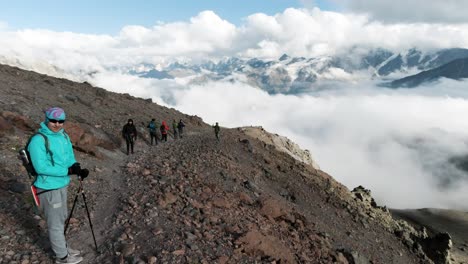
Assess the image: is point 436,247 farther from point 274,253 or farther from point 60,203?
point 60,203

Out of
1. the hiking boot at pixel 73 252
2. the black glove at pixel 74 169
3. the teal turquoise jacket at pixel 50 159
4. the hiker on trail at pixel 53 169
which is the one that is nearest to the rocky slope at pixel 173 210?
the hiking boot at pixel 73 252

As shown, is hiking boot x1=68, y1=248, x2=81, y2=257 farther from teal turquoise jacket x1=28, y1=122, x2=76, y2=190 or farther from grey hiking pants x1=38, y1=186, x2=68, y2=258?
teal turquoise jacket x1=28, y1=122, x2=76, y2=190

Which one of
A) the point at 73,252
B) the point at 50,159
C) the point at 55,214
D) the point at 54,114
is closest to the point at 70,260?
the point at 73,252

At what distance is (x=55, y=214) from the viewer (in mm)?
8688

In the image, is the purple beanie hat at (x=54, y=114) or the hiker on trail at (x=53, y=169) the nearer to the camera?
the hiker on trail at (x=53, y=169)

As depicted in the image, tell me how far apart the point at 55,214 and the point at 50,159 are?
1396mm

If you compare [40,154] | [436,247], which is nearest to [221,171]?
[40,154]

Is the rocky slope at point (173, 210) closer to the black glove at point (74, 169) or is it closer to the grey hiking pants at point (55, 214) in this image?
the grey hiking pants at point (55, 214)

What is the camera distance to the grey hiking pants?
856 centimetres

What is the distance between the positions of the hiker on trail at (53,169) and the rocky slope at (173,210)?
1141 mm

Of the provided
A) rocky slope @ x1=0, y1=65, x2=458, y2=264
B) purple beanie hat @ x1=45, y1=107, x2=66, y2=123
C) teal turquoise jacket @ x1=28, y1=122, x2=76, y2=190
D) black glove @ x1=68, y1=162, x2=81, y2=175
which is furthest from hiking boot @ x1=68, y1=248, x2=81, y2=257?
purple beanie hat @ x1=45, y1=107, x2=66, y2=123

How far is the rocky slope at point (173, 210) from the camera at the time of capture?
1055 centimetres

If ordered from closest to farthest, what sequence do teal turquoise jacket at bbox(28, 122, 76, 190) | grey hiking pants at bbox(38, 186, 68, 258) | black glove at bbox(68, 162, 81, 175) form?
teal turquoise jacket at bbox(28, 122, 76, 190), grey hiking pants at bbox(38, 186, 68, 258), black glove at bbox(68, 162, 81, 175)

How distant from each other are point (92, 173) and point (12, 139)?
4.59 meters
